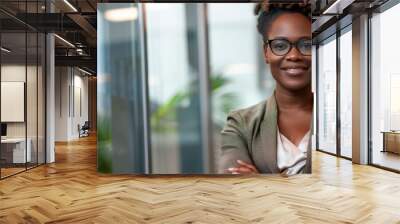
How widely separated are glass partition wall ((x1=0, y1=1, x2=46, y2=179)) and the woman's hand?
152 inches

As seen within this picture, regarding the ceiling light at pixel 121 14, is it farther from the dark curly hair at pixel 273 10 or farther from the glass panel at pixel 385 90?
the glass panel at pixel 385 90

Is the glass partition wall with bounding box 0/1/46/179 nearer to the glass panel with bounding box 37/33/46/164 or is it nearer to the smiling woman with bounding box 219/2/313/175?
the glass panel with bounding box 37/33/46/164

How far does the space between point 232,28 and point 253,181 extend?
2.46m

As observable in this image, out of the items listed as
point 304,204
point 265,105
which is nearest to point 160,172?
point 265,105

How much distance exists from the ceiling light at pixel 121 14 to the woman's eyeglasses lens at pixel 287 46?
2249 mm

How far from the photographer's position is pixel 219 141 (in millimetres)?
6277

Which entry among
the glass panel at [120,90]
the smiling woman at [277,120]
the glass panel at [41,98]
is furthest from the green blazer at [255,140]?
the glass panel at [41,98]

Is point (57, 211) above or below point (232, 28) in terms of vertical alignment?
below

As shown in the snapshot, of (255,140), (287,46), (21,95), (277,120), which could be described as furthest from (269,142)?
(21,95)

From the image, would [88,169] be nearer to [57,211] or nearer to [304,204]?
[57,211]

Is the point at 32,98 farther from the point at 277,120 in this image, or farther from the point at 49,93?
the point at 277,120

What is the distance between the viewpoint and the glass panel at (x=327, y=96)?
10.7 m

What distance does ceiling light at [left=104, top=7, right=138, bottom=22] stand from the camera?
6312mm

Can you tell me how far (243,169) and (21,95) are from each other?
4334mm
